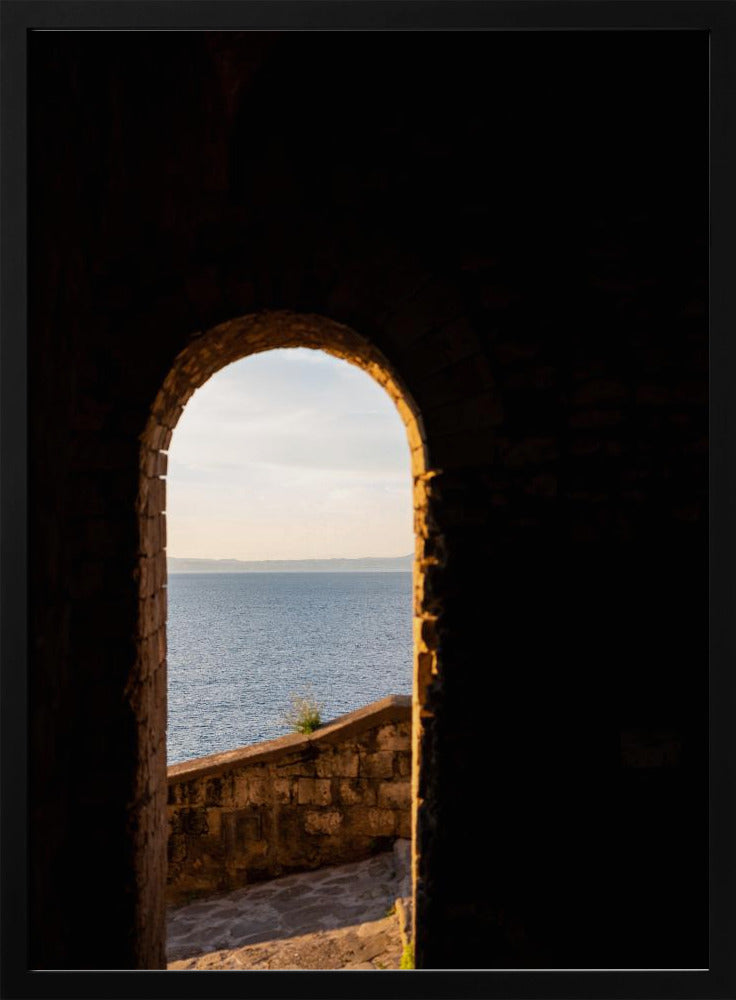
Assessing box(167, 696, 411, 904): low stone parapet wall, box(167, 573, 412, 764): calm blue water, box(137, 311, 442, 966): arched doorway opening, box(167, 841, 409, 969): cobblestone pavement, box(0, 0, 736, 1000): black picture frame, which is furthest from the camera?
box(167, 573, 412, 764): calm blue water

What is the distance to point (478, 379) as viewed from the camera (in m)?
2.60

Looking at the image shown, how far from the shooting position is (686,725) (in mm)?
2535

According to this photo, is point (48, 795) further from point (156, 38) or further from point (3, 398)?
point (156, 38)

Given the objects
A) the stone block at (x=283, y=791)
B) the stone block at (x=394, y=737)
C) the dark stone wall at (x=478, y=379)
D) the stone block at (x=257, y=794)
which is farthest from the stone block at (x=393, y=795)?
the dark stone wall at (x=478, y=379)

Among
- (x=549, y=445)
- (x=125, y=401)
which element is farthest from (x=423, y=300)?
(x=125, y=401)

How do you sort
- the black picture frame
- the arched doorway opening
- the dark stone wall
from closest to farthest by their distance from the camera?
1. the black picture frame
2. the dark stone wall
3. the arched doorway opening

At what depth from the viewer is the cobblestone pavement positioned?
4305 mm

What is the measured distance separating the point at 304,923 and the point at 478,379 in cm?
469

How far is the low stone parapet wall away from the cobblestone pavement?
217mm

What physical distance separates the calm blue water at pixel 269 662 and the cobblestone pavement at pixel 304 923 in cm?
1405

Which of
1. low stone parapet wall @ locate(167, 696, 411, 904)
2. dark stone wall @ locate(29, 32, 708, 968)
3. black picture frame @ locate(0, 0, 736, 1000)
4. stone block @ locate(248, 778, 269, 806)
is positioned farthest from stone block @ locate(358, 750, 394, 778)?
black picture frame @ locate(0, 0, 736, 1000)

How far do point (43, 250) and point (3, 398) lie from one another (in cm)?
64

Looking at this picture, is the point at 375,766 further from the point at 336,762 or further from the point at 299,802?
the point at 299,802

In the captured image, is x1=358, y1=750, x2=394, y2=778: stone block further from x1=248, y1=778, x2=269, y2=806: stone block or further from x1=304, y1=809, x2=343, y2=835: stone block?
x1=248, y1=778, x2=269, y2=806: stone block
